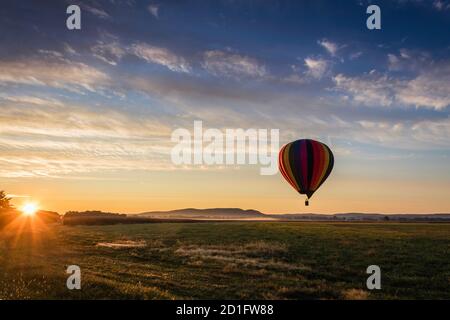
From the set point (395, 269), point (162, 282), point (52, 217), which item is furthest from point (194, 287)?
point (52, 217)

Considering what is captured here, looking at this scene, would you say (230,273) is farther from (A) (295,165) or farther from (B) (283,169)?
(B) (283,169)

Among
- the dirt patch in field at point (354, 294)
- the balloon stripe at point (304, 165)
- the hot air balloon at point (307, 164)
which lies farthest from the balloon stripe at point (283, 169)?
the dirt patch in field at point (354, 294)

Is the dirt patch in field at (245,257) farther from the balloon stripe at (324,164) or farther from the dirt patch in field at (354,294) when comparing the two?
the balloon stripe at (324,164)

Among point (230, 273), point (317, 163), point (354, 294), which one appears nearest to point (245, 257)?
point (230, 273)

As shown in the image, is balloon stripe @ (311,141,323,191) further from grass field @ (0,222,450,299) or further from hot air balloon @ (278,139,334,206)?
grass field @ (0,222,450,299)
